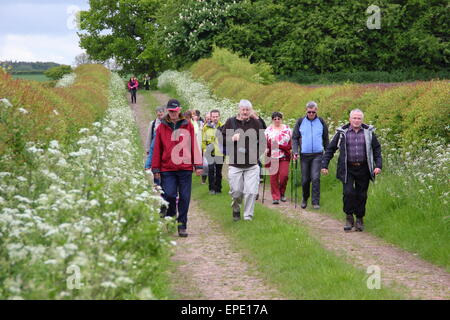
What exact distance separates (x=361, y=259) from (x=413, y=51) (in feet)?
153

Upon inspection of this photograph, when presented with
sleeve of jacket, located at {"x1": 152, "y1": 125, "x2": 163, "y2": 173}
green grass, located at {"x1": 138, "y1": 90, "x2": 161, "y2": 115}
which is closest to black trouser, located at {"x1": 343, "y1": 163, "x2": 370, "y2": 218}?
sleeve of jacket, located at {"x1": 152, "y1": 125, "x2": 163, "y2": 173}

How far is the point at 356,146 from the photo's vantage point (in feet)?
41.6

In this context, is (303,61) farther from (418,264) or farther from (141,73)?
(418,264)

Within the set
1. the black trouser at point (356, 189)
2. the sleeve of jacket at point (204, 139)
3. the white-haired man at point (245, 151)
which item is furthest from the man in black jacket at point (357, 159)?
the sleeve of jacket at point (204, 139)

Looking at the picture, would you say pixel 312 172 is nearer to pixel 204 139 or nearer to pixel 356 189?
pixel 356 189

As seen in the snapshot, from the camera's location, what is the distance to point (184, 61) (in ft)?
178

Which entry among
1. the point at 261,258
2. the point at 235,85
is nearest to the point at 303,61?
the point at 235,85

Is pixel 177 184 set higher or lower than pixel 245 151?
lower

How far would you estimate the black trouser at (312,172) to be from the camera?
15.4m

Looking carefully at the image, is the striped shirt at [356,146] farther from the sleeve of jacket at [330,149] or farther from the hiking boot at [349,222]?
the hiking boot at [349,222]

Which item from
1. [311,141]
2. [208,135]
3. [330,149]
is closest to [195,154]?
[330,149]

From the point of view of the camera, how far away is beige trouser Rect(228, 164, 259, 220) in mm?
13102

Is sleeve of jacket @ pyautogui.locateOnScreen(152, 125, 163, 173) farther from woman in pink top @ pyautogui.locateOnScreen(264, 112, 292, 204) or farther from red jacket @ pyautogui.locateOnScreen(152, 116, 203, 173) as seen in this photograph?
woman in pink top @ pyautogui.locateOnScreen(264, 112, 292, 204)

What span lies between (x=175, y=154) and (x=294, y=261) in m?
3.17
